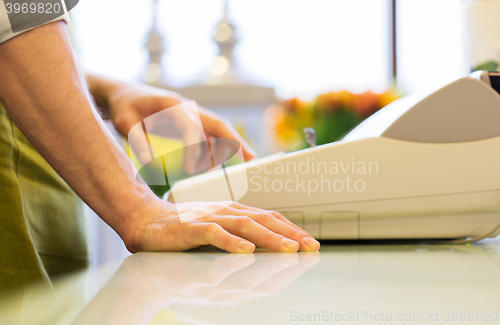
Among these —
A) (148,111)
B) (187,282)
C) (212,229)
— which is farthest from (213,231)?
(148,111)

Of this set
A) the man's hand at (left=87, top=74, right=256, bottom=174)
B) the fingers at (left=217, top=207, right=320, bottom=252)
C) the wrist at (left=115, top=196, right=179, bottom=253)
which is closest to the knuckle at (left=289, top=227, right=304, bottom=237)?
the fingers at (left=217, top=207, right=320, bottom=252)

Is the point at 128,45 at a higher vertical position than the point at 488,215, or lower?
higher

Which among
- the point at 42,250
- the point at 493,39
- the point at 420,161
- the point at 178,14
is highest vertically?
the point at 178,14

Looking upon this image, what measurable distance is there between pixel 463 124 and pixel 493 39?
0.64ft

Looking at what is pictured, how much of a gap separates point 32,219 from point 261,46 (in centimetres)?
151

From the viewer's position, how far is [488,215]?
0.44 m

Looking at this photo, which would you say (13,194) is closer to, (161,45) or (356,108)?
(356,108)

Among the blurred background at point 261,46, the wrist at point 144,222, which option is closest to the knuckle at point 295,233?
the wrist at point 144,222

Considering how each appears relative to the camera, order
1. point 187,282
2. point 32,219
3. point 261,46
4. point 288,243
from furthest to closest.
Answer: point 261,46 < point 32,219 < point 288,243 < point 187,282

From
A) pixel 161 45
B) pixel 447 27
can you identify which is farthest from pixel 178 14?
pixel 447 27

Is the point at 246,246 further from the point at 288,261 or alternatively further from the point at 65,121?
the point at 65,121

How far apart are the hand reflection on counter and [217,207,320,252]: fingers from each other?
0.9 inches

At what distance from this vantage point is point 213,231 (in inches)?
14.7

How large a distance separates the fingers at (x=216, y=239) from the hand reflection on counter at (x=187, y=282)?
0.5 inches
